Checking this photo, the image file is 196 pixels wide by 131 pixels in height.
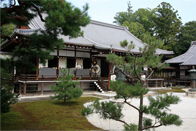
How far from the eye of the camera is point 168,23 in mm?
31906

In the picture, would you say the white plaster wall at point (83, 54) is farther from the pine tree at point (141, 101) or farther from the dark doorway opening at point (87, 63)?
the pine tree at point (141, 101)

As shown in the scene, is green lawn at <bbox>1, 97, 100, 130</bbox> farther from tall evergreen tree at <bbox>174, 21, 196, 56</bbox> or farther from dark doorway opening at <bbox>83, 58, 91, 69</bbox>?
tall evergreen tree at <bbox>174, 21, 196, 56</bbox>

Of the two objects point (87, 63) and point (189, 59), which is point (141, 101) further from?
point (189, 59)

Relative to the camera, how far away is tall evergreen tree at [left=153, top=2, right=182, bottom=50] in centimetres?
3102

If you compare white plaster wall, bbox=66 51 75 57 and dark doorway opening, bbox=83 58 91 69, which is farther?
dark doorway opening, bbox=83 58 91 69

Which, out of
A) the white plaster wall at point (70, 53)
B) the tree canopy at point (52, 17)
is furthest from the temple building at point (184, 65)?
the tree canopy at point (52, 17)

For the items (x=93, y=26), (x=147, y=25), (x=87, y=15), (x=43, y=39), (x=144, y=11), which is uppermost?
(x=144, y=11)

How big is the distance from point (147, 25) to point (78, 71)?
25667 mm

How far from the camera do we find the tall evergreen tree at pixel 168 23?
102ft

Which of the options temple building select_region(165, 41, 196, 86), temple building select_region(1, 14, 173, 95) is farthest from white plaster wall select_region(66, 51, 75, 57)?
temple building select_region(165, 41, 196, 86)

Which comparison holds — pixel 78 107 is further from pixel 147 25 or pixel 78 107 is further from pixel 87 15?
pixel 147 25

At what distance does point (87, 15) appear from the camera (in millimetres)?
4441

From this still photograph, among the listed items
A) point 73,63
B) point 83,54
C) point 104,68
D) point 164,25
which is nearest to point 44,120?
point 73,63

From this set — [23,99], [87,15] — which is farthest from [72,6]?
[23,99]
